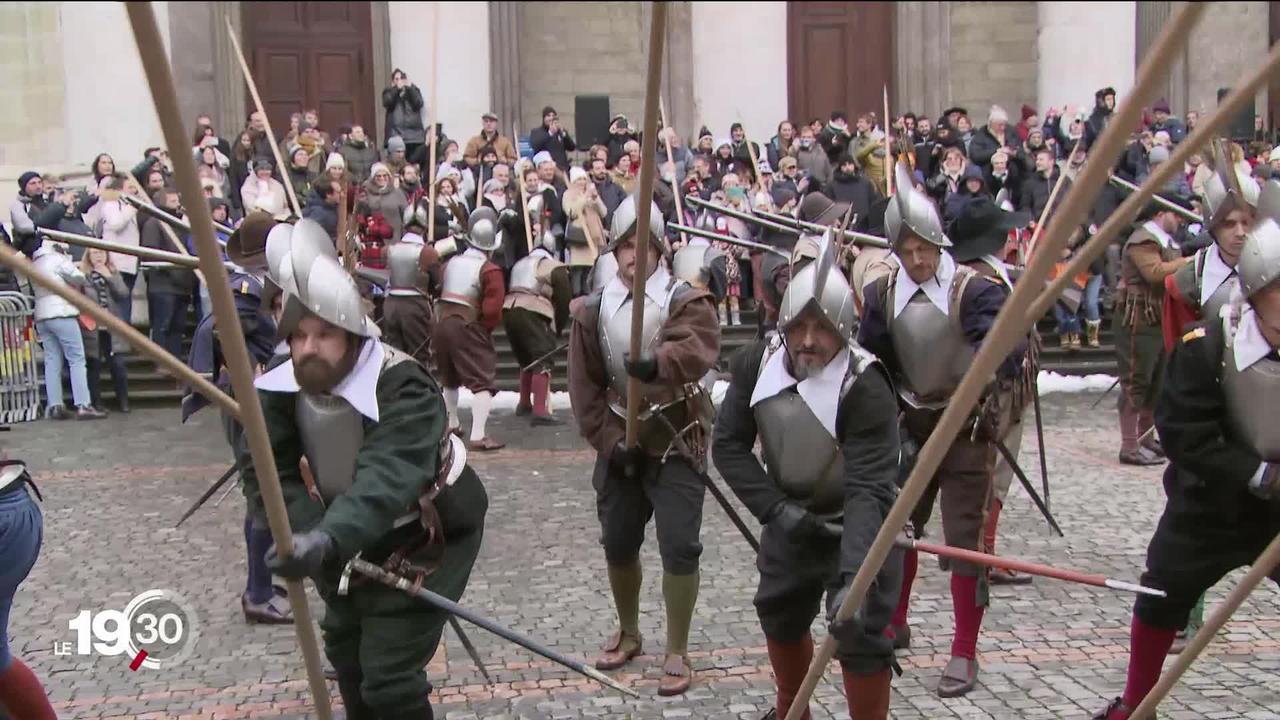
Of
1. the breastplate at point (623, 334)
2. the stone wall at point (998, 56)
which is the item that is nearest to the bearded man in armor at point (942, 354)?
the breastplate at point (623, 334)

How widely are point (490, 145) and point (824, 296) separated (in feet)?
39.0

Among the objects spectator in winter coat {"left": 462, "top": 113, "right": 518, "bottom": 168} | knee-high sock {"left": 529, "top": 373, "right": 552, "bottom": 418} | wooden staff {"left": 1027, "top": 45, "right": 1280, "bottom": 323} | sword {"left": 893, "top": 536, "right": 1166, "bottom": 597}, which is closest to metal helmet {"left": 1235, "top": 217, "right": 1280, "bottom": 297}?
sword {"left": 893, "top": 536, "right": 1166, "bottom": 597}

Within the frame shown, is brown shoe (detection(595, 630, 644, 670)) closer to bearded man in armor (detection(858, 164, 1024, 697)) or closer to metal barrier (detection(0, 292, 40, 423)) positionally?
bearded man in armor (detection(858, 164, 1024, 697))

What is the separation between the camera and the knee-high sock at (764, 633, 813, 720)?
480 cm

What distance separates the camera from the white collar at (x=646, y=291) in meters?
5.82

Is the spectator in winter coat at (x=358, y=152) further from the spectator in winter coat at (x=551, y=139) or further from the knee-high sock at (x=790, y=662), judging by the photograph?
the knee-high sock at (x=790, y=662)

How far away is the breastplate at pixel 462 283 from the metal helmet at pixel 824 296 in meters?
6.64

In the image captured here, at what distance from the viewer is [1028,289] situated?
2.87 m

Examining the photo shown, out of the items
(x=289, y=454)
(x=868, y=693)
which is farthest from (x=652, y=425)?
(x=289, y=454)

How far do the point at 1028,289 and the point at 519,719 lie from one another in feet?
10.2

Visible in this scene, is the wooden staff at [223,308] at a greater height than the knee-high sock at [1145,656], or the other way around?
→ the wooden staff at [223,308]

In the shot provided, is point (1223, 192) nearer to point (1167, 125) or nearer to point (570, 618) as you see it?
point (570, 618)

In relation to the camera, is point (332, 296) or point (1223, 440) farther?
point (1223, 440)

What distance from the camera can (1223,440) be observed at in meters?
4.51
